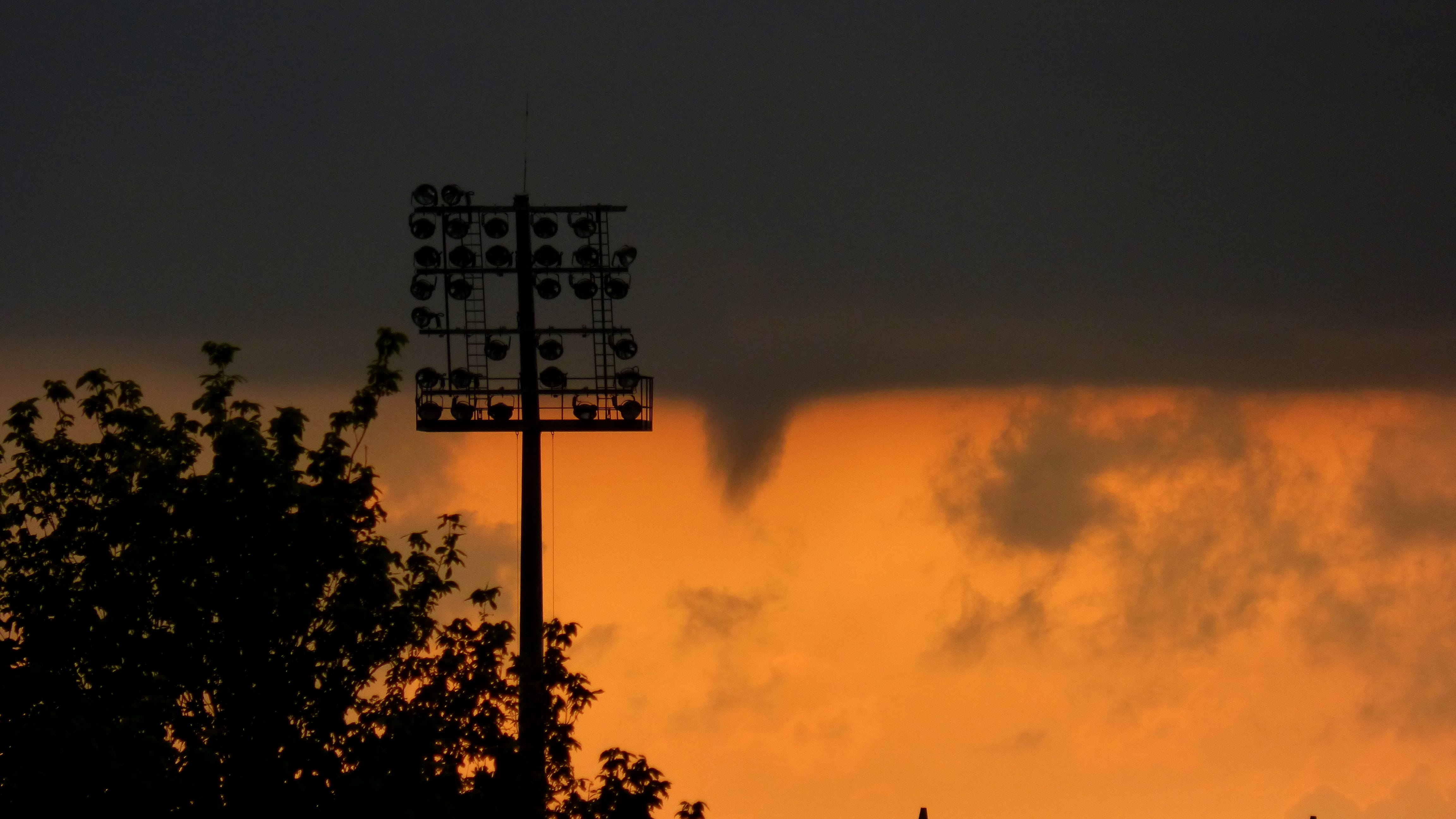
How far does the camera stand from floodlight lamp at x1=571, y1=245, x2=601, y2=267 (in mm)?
72500

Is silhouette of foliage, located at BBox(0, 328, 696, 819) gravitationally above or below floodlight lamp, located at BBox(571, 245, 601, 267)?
below

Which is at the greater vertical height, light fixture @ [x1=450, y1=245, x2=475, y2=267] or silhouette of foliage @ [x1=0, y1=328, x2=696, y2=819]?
light fixture @ [x1=450, y1=245, x2=475, y2=267]

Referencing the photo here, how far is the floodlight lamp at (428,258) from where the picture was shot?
72.4 metres

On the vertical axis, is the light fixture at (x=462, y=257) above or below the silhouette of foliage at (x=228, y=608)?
above

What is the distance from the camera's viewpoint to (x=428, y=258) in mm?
72438

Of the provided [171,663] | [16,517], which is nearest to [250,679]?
[171,663]

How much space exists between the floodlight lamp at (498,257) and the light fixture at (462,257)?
39cm

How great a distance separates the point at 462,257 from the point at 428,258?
84cm

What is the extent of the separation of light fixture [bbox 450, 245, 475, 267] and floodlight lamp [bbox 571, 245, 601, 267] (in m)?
2.53

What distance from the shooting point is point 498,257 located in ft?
239

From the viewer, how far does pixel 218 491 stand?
187 ft

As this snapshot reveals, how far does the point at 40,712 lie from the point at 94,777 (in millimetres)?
3180

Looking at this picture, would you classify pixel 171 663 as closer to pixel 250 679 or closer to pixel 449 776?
pixel 250 679

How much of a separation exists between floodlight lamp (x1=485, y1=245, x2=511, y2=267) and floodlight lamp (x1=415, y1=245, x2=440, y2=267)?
1203 mm
